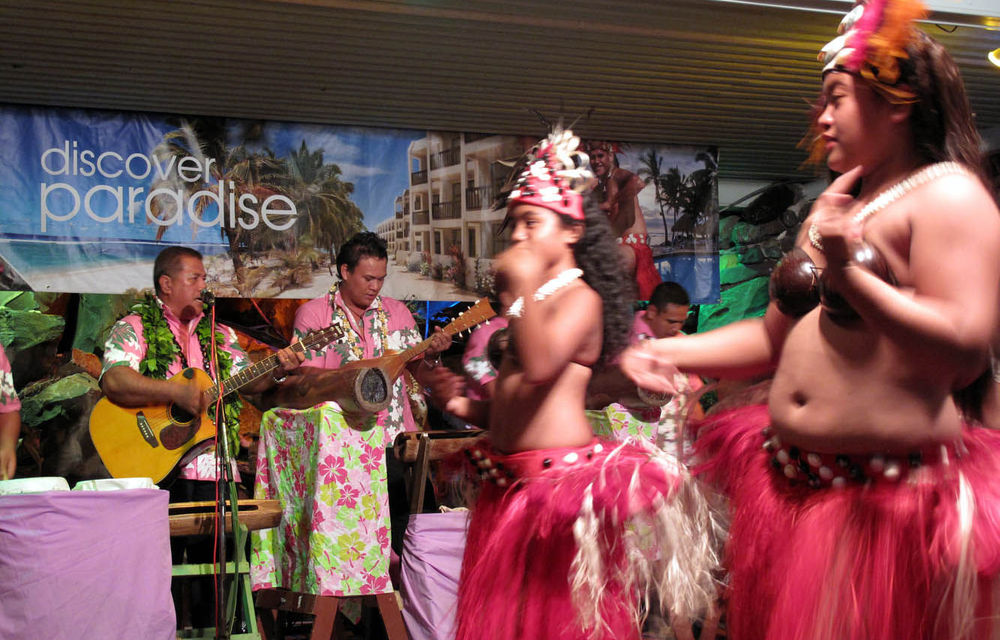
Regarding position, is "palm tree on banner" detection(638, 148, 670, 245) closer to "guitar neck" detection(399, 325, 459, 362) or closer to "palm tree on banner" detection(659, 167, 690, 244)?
"palm tree on banner" detection(659, 167, 690, 244)

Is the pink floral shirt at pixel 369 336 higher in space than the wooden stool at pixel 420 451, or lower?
higher

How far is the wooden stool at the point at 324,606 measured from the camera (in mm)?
4398

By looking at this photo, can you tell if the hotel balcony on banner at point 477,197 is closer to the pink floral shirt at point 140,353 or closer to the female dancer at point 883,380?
the pink floral shirt at point 140,353

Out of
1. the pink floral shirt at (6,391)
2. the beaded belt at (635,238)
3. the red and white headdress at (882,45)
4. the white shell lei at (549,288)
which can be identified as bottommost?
the pink floral shirt at (6,391)

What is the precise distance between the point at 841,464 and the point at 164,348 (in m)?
3.93

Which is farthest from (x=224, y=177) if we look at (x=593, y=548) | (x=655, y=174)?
(x=593, y=548)

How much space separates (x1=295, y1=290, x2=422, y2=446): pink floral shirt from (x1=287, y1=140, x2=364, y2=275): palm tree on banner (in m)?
0.60

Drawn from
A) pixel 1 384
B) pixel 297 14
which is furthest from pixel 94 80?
pixel 1 384

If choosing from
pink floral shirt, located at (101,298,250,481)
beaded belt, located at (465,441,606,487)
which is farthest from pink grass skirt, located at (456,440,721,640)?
pink floral shirt, located at (101,298,250,481)

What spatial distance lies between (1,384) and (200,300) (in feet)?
3.48

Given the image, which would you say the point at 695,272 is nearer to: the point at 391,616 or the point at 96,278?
the point at 391,616

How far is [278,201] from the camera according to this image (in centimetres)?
609

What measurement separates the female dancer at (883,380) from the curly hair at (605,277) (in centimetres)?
78

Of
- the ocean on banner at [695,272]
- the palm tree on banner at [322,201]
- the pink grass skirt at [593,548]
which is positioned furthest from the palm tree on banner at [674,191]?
the pink grass skirt at [593,548]
